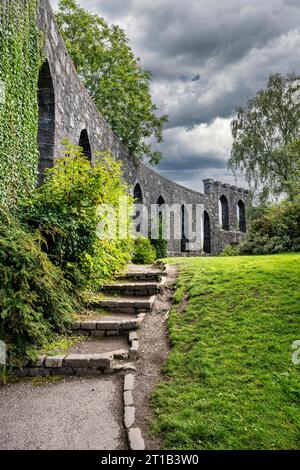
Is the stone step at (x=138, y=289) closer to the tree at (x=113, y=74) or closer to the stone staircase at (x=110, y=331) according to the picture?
the stone staircase at (x=110, y=331)

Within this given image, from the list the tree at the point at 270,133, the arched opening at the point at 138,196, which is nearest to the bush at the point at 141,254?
the arched opening at the point at 138,196

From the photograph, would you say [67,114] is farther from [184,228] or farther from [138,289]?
[184,228]

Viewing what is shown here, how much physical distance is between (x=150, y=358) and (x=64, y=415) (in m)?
1.25

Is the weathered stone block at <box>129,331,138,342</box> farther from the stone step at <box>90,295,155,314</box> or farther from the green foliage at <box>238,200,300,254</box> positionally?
the green foliage at <box>238,200,300,254</box>

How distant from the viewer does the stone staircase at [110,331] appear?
139 inches

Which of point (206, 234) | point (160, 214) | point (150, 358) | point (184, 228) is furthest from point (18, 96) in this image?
point (206, 234)

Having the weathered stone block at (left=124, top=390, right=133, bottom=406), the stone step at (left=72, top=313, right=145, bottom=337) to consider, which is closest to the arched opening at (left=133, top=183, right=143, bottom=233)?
the stone step at (left=72, top=313, right=145, bottom=337)

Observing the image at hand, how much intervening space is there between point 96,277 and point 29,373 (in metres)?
2.40

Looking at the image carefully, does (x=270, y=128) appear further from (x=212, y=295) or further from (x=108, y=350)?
(x=108, y=350)

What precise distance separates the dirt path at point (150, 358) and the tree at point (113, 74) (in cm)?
946

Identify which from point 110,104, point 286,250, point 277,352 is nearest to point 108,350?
point 277,352

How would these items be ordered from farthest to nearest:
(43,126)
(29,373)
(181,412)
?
(43,126), (29,373), (181,412)

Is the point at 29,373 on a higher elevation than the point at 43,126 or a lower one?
lower

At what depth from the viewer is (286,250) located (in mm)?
10594
